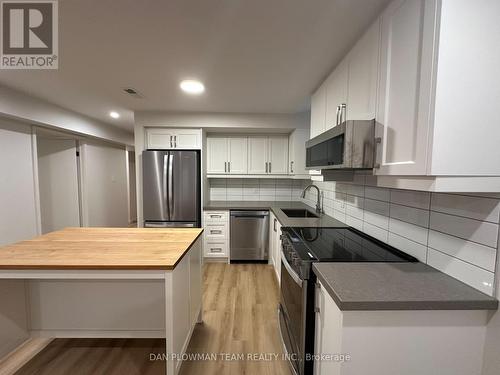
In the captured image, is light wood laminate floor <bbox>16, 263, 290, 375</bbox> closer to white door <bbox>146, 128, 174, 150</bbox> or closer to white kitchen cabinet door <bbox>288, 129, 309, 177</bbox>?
white kitchen cabinet door <bbox>288, 129, 309, 177</bbox>

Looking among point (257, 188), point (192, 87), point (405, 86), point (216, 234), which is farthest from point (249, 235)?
point (405, 86)

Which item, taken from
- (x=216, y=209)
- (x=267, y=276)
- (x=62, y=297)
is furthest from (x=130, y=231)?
(x=267, y=276)

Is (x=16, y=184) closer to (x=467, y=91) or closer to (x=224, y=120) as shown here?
(x=224, y=120)

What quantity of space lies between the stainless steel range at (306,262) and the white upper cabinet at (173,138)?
6.96ft

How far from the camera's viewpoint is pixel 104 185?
4.64 meters

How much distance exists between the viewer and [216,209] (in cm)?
338

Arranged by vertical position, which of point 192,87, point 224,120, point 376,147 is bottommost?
point 376,147

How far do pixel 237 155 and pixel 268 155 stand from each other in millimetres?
516

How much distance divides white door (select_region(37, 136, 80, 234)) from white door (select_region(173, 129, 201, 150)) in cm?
217

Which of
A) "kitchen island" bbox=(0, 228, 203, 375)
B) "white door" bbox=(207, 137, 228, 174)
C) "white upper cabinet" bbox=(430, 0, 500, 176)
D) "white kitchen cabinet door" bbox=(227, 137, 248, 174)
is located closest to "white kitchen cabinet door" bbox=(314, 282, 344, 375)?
"white upper cabinet" bbox=(430, 0, 500, 176)

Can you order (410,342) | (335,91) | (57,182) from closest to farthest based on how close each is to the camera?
(410,342) → (335,91) → (57,182)

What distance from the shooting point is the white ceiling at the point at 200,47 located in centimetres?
122

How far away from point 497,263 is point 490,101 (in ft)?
2.15

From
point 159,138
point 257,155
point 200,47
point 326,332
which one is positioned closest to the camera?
point 326,332
